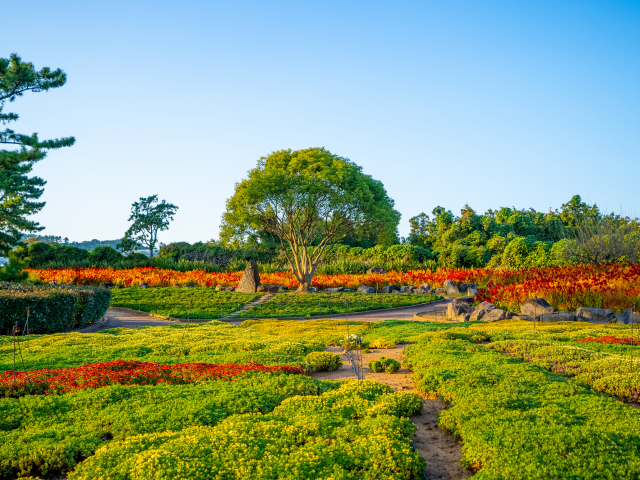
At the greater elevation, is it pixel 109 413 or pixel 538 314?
pixel 538 314

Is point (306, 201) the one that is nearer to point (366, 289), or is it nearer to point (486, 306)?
point (366, 289)

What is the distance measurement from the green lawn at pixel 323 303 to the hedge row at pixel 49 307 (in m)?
4.67

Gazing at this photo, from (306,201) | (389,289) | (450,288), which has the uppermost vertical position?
(306,201)

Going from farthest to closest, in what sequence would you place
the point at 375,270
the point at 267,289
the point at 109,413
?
the point at 375,270, the point at 267,289, the point at 109,413

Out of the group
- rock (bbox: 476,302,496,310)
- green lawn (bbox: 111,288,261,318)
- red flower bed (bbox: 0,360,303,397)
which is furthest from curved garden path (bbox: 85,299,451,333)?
red flower bed (bbox: 0,360,303,397)

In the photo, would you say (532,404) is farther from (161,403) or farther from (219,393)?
(161,403)

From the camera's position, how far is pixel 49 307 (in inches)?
447

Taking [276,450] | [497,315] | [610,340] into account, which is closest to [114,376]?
[276,450]

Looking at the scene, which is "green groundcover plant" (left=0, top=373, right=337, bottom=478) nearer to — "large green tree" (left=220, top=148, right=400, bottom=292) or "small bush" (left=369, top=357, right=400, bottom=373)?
"small bush" (left=369, top=357, right=400, bottom=373)

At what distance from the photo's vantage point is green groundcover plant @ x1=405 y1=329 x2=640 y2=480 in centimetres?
302

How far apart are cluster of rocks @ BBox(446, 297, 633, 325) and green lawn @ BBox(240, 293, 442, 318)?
3326 mm

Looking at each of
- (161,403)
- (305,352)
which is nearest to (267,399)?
(161,403)

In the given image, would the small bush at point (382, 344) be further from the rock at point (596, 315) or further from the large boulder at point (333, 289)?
the large boulder at point (333, 289)

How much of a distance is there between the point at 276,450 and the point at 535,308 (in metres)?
10.6
